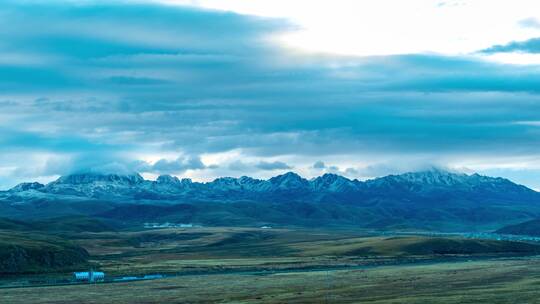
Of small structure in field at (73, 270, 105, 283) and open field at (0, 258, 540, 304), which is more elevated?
small structure in field at (73, 270, 105, 283)

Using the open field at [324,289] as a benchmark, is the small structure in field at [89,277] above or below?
above

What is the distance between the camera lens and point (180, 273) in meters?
189

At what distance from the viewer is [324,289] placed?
13262cm

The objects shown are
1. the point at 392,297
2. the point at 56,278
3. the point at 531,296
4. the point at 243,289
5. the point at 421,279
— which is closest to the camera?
the point at 531,296

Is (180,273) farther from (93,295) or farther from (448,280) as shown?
(448,280)

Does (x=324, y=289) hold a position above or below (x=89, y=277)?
below

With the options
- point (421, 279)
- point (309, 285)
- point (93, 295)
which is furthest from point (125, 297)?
point (421, 279)

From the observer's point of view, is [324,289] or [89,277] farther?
[89,277]

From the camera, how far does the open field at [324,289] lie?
365ft

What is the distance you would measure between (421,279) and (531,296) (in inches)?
1885

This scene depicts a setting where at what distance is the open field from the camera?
111125mm

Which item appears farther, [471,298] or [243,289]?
[243,289]

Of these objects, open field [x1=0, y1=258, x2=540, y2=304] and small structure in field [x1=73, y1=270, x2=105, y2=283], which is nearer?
open field [x1=0, y1=258, x2=540, y2=304]

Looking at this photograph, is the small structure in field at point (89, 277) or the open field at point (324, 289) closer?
the open field at point (324, 289)
